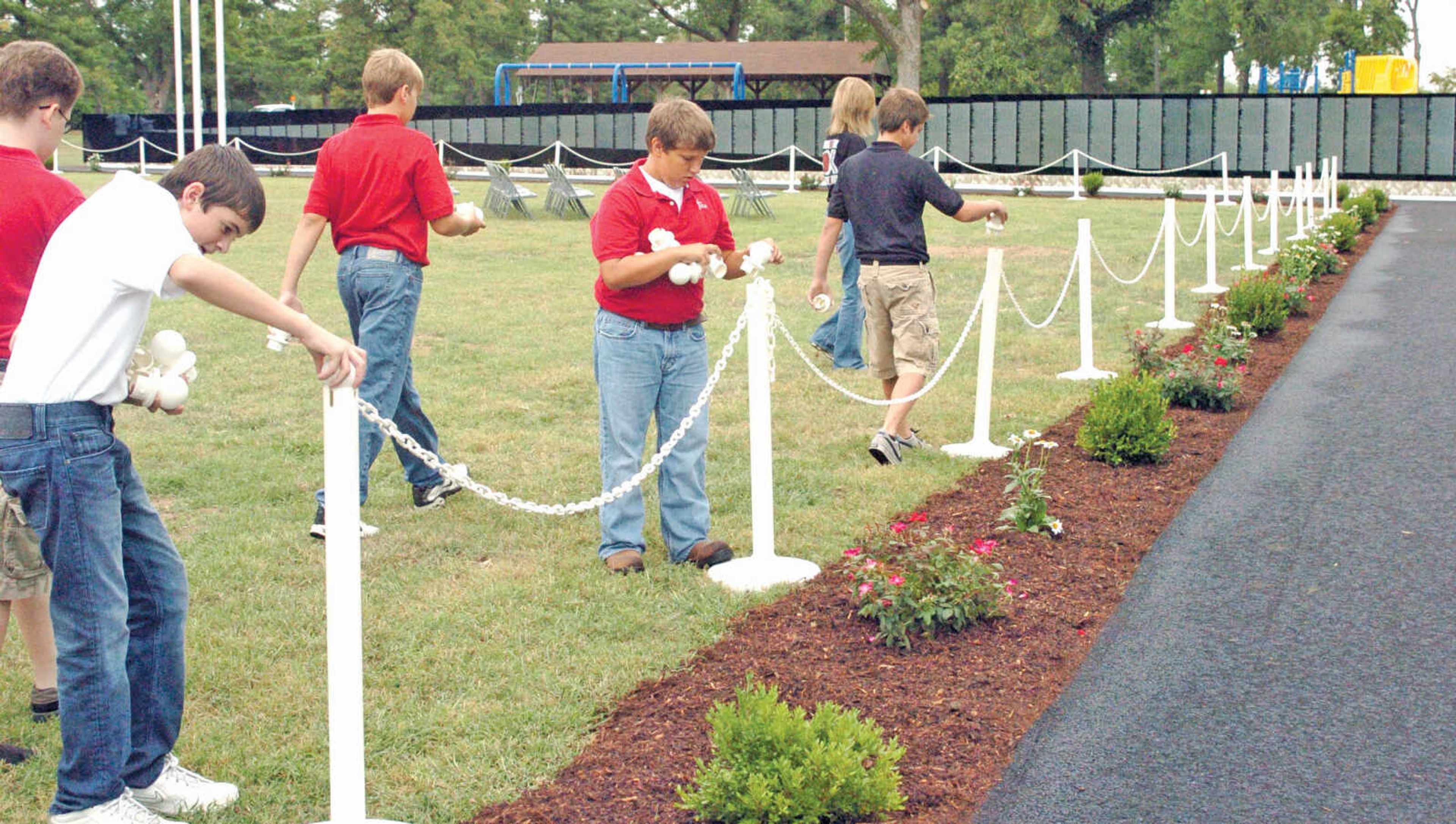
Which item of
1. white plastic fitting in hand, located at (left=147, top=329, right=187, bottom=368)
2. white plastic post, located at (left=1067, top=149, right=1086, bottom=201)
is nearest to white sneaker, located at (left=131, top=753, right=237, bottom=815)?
white plastic fitting in hand, located at (left=147, top=329, right=187, bottom=368)

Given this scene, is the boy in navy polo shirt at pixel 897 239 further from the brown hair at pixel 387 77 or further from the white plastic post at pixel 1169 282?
the white plastic post at pixel 1169 282

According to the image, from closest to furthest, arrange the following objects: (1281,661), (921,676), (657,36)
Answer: (921,676) < (1281,661) < (657,36)

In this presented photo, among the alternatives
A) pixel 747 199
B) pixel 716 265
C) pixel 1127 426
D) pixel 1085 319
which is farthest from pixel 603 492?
pixel 747 199

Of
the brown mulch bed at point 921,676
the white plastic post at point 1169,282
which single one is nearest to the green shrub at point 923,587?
the brown mulch bed at point 921,676

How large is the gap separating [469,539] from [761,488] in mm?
1417

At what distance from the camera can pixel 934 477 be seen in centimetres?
727

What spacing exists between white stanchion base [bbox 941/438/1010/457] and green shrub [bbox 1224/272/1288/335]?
16.7 ft

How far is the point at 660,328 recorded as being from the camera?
5.49 metres

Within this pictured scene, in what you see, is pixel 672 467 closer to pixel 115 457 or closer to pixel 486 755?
pixel 486 755

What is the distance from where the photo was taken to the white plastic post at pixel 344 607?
321cm

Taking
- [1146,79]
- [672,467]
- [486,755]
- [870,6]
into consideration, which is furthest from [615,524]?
[1146,79]

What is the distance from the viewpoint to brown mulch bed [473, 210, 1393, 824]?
375 centimetres

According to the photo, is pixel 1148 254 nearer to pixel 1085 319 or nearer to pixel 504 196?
pixel 1085 319

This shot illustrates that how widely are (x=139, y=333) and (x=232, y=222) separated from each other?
0.34m
